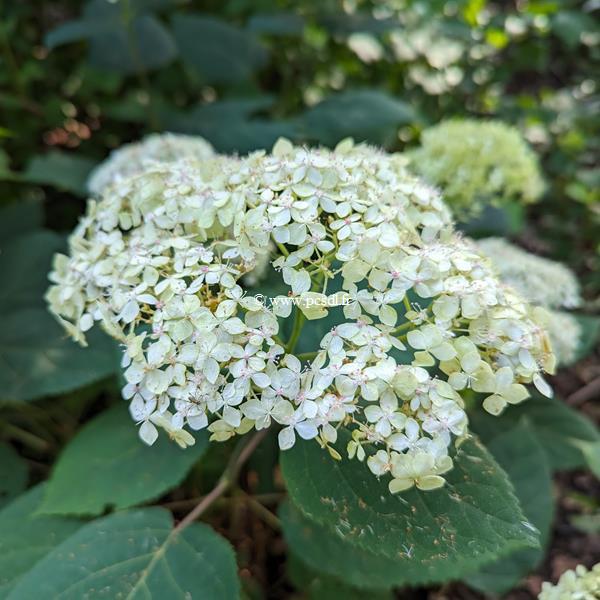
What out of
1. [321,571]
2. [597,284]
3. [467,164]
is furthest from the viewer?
[597,284]

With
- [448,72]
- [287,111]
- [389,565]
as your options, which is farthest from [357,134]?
[389,565]

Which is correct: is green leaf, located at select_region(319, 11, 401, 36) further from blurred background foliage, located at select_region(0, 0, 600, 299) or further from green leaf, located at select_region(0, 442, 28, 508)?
green leaf, located at select_region(0, 442, 28, 508)

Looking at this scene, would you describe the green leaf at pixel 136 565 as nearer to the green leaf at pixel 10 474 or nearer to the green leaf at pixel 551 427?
the green leaf at pixel 10 474

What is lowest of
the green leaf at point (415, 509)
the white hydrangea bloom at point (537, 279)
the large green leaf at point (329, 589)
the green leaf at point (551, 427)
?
the large green leaf at point (329, 589)

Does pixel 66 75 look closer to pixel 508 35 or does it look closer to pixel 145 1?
pixel 145 1

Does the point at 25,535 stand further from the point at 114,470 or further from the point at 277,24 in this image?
the point at 277,24

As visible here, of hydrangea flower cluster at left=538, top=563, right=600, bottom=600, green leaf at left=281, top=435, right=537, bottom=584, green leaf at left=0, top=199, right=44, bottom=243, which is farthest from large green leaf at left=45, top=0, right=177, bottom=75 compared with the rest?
hydrangea flower cluster at left=538, top=563, right=600, bottom=600

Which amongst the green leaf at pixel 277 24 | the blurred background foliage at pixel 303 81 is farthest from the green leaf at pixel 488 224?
the green leaf at pixel 277 24
